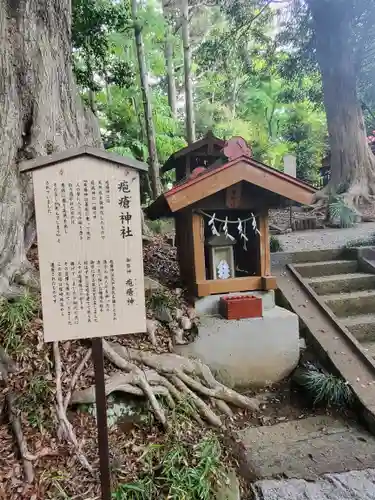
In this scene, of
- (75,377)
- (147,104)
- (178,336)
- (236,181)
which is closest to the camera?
(75,377)

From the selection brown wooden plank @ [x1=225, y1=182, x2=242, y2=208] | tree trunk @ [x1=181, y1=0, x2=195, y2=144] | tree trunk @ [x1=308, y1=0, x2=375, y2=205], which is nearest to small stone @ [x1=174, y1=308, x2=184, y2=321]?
brown wooden plank @ [x1=225, y1=182, x2=242, y2=208]

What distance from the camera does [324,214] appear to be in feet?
34.7

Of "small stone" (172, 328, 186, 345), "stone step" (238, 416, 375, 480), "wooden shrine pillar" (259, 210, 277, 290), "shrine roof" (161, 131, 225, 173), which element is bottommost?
"stone step" (238, 416, 375, 480)

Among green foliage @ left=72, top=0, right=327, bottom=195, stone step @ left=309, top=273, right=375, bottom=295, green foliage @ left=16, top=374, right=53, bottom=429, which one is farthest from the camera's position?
green foliage @ left=72, top=0, right=327, bottom=195

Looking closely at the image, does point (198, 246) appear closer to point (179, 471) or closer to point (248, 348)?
point (248, 348)

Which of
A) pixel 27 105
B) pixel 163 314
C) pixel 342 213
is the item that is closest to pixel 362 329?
pixel 163 314

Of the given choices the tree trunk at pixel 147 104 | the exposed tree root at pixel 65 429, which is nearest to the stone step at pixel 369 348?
the exposed tree root at pixel 65 429

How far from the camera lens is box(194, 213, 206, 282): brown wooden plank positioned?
4598mm

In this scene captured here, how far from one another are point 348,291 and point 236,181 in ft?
9.36

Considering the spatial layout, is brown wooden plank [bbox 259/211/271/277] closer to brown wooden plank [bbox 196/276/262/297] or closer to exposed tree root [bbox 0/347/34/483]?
brown wooden plank [bbox 196/276/262/297]

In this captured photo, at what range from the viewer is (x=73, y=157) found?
2.19 meters

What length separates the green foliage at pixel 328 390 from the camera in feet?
13.1

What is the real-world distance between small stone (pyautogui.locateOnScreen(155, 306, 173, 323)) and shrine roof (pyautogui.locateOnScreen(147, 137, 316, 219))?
1.23m

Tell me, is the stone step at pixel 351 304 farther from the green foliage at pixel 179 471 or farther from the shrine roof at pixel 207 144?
the shrine roof at pixel 207 144
